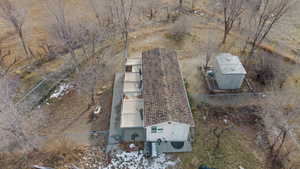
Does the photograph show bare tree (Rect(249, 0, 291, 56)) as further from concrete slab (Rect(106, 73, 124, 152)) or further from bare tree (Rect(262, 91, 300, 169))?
concrete slab (Rect(106, 73, 124, 152))

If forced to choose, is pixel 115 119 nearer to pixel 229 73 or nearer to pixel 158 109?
pixel 158 109

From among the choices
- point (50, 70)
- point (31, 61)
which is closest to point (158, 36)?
point (50, 70)

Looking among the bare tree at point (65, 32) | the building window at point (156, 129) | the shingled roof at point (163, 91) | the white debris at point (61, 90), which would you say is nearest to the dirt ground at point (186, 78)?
the white debris at point (61, 90)

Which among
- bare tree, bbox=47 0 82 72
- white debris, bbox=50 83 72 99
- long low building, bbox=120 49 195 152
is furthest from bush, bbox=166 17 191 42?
white debris, bbox=50 83 72 99

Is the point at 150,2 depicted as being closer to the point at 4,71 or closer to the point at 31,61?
the point at 31,61

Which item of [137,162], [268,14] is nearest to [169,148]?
[137,162]
